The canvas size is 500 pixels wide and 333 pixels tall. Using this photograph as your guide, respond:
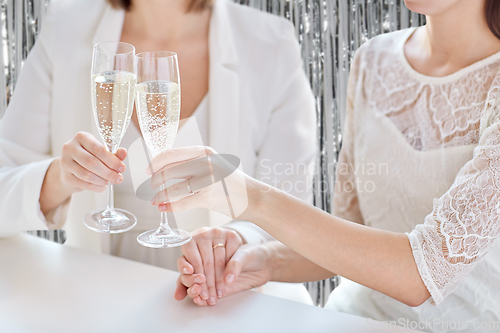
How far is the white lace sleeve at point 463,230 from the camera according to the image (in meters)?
0.87

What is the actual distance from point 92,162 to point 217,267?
33 cm

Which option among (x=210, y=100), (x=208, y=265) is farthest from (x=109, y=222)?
(x=210, y=100)

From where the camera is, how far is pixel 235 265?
0.96 m

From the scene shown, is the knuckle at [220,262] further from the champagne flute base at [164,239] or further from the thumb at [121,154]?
the thumb at [121,154]

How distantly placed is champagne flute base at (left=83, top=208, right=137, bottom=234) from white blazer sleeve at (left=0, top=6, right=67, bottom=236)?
0.33 m

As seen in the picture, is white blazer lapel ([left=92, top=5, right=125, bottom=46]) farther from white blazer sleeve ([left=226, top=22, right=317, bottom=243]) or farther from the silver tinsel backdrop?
the silver tinsel backdrop

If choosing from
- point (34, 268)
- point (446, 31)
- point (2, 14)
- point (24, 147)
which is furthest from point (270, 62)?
point (2, 14)

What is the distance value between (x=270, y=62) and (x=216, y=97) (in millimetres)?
232

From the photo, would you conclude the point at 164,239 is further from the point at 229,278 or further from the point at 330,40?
the point at 330,40

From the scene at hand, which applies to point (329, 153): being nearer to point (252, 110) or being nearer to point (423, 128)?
point (252, 110)

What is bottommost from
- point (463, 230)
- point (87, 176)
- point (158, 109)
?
point (463, 230)

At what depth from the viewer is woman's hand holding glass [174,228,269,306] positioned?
0.88m

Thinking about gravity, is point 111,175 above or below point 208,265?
above

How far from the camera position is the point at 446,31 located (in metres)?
1.13
